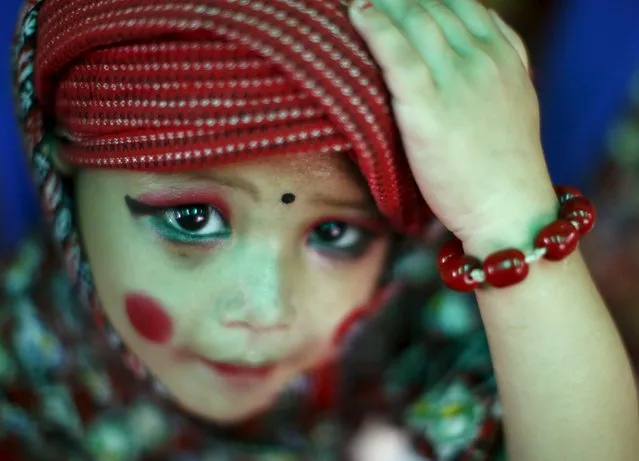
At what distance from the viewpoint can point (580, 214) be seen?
1.86 ft

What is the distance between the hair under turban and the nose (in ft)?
0.29

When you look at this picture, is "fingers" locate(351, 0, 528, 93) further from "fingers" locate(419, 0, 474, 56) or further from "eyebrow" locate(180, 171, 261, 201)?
"eyebrow" locate(180, 171, 261, 201)

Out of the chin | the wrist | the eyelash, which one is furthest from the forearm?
the chin

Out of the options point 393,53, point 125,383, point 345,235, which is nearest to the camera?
point 393,53

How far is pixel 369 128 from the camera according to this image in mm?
519

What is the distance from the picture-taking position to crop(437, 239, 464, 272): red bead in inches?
22.9

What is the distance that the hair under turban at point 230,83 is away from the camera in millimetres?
503

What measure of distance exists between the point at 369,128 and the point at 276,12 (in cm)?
9

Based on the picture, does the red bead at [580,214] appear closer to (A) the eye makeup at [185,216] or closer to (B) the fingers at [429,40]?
(B) the fingers at [429,40]

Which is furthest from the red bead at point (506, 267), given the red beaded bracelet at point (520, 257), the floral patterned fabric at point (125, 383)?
the floral patterned fabric at point (125, 383)

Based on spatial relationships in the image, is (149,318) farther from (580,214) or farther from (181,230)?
(580,214)

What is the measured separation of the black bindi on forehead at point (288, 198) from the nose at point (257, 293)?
41 mm

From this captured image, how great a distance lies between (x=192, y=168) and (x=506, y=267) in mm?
226

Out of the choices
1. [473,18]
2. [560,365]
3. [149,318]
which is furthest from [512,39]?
[149,318]
